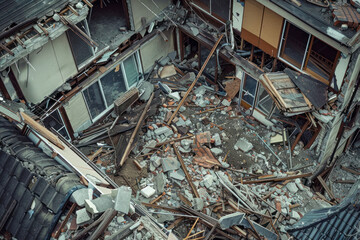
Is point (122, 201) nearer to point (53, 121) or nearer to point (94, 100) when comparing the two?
point (53, 121)

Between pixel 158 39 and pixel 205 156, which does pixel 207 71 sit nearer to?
pixel 158 39

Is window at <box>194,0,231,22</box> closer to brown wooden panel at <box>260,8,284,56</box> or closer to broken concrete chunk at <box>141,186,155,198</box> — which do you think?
brown wooden panel at <box>260,8,284,56</box>

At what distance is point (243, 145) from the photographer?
63.7ft

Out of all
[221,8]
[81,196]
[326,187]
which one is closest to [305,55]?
[221,8]

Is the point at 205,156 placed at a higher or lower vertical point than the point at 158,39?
lower

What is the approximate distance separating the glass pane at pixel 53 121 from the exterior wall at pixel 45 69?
→ 1099mm

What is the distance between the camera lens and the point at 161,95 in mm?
21328

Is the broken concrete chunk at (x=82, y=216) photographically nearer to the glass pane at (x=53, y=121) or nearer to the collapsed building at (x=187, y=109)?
the collapsed building at (x=187, y=109)

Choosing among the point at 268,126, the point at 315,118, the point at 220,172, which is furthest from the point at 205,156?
the point at 315,118

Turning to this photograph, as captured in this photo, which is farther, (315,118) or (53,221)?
(315,118)

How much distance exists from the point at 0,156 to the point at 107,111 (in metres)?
9.20

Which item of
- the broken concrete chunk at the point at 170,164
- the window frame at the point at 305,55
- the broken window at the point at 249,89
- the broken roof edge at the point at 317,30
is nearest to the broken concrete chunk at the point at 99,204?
the broken concrete chunk at the point at 170,164

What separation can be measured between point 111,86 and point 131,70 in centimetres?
147

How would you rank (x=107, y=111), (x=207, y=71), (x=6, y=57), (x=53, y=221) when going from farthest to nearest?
(x=207, y=71), (x=107, y=111), (x=6, y=57), (x=53, y=221)
